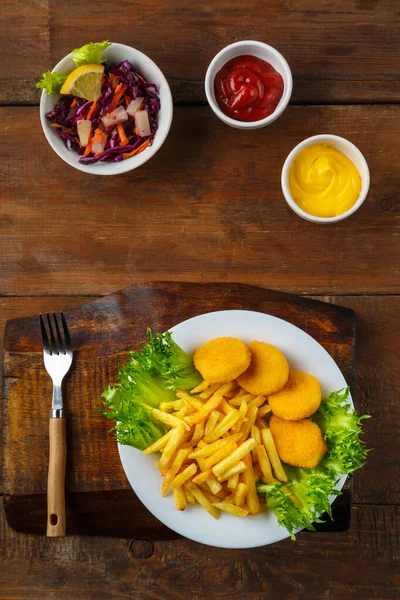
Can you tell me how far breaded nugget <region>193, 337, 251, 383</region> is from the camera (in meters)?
1.56

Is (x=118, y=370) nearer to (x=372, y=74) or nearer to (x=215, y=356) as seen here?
(x=215, y=356)

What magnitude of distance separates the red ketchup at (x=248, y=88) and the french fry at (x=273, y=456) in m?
0.88

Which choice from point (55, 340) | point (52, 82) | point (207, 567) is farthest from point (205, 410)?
point (52, 82)

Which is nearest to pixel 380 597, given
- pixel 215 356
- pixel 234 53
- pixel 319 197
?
pixel 215 356

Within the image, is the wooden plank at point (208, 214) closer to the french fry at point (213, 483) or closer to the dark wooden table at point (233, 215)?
the dark wooden table at point (233, 215)

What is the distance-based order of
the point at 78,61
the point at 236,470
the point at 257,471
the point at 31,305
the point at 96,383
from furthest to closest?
the point at 31,305
the point at 96,383
the point at 78,61
the point at 257,471
the point at 236,470

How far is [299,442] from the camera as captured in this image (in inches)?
61.7

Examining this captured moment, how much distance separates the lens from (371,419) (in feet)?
6.16

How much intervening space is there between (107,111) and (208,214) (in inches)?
16.6

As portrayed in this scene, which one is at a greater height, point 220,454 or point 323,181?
point 323,181

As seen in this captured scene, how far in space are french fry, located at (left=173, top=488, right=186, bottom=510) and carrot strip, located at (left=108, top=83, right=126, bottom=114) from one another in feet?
3.42

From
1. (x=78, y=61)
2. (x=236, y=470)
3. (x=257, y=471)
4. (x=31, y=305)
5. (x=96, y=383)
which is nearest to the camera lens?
(x=236, y=470)

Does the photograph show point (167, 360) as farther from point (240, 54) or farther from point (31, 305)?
point (240, 54)

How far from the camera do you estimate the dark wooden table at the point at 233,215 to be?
189 centimetres
